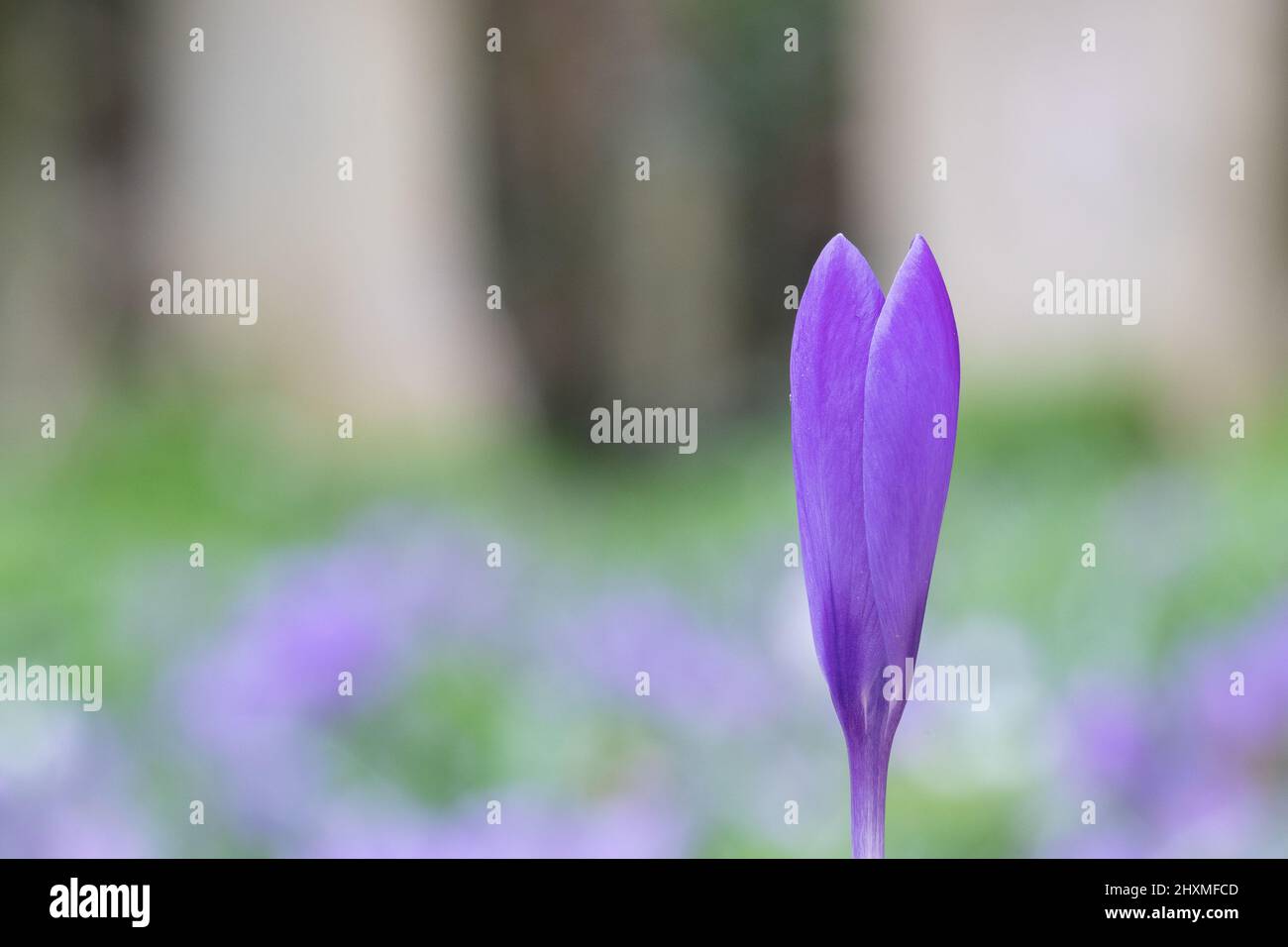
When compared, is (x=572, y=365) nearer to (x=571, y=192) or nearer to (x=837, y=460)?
(x=571, y=192)

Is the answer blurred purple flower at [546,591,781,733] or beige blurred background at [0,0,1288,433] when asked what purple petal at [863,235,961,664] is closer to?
blurred purple flower at [546,591,781,733]

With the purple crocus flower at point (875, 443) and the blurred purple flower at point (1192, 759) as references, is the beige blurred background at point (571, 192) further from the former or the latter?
the purple crocus flower at point (875, 443)

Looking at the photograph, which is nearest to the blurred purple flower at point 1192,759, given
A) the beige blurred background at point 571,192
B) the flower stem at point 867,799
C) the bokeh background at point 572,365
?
the bokeh background at point 572,365

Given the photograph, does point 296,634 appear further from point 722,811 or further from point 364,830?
point 722,811

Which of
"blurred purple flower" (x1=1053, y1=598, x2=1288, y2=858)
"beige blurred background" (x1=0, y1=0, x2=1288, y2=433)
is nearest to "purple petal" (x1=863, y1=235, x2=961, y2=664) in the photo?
"blurred purple flower" (x1=1053, y1=598, x2=1288, y2=858)

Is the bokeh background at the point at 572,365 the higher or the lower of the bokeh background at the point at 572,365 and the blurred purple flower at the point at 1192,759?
the higher
